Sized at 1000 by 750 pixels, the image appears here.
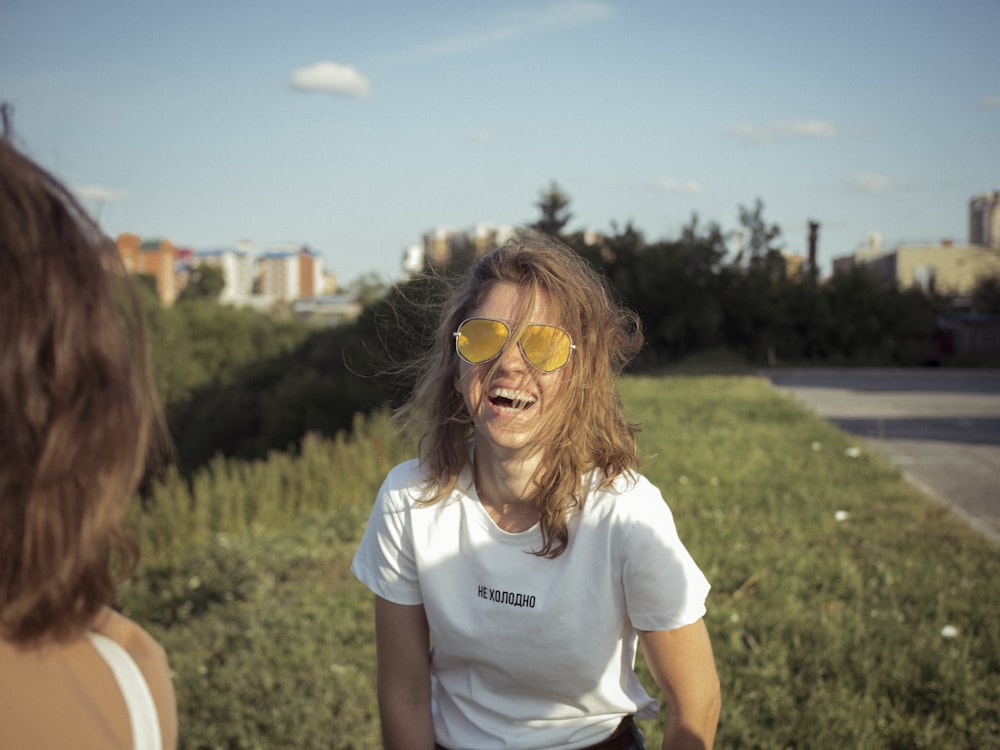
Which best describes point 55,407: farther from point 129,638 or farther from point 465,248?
point 465,248

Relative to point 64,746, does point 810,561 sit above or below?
below

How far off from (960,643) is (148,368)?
4.11 meters

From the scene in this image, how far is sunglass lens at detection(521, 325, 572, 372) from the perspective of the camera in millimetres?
2240

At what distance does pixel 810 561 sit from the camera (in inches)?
219

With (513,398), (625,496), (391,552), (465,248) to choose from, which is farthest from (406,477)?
(465,248)

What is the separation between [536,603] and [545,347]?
0.60 metres

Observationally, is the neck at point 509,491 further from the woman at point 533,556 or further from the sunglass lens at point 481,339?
the sunglass lens at point 481,339

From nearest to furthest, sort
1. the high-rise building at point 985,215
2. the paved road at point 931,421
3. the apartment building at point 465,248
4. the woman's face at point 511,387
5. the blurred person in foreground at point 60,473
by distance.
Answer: the blurred person in foreground at point 60,473
the woman's face at point 511,387
the apartment building at point 465,248
the paved road at point 931,421
the high-rise building at point 985,215

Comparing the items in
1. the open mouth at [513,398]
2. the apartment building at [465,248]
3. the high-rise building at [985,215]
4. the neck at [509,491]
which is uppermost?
the high-rise building at [985,215]

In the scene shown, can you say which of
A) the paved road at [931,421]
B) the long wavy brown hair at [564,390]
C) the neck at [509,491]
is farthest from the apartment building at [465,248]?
the paved road at [931,421]

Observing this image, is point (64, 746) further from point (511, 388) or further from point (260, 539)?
point (260, 539)

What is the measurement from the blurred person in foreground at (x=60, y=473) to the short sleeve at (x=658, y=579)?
118cm

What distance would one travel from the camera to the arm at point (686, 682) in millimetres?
2078

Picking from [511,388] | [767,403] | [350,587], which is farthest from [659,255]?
[511,388]
